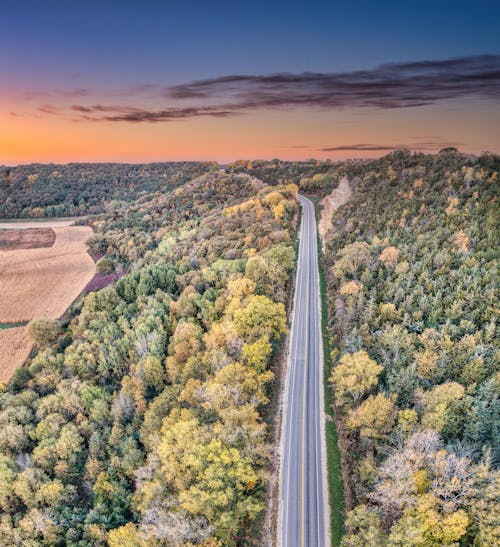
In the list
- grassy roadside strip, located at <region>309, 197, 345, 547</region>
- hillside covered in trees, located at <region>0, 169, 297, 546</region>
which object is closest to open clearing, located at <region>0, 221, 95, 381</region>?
hillside covered in trees, located at <region>0, 169, 297, 546</region>

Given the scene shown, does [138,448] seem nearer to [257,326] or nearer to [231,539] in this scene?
[231,539]

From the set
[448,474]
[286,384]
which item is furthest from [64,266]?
[448,474]

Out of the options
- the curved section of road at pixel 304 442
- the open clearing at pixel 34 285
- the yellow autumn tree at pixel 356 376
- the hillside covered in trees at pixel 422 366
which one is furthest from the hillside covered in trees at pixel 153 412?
the hillside covered in trees at pixel 422 366

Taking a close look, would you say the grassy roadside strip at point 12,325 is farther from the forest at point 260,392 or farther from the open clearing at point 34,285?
the forest at point 260,392

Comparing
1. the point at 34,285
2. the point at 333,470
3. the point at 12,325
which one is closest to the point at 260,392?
the point at 333,470

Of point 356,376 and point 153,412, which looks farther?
point 153,412

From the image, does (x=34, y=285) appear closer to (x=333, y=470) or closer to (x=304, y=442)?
(x=304, y=442)

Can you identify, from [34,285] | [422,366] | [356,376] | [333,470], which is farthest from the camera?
[34,285]
